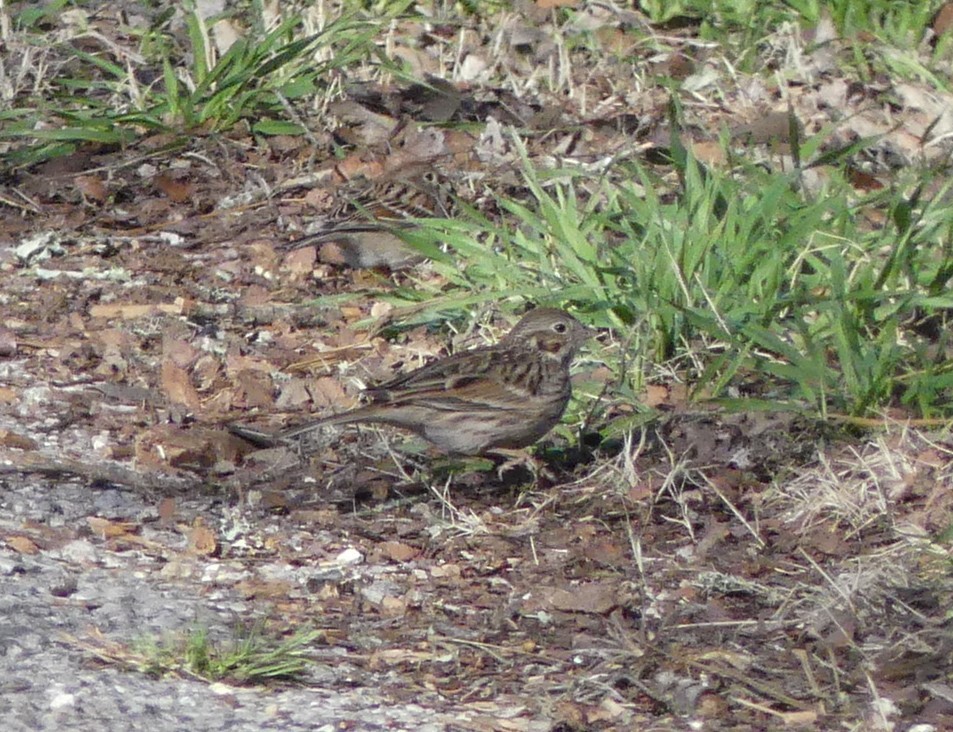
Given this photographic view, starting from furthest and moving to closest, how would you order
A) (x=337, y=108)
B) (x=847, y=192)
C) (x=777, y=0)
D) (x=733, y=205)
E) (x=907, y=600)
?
(x=777, y=0) < (x=337, y=108) < (x=847, y=192) < (x=733, y=205) < (x=907, y=600)

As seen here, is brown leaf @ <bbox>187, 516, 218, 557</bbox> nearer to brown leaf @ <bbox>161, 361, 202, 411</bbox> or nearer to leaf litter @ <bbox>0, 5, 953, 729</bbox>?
leaf litter @ <bbox>0, 5, 953, 729</bbox>

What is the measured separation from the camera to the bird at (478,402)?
564 centimetres

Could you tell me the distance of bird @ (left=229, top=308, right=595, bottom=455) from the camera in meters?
5.64

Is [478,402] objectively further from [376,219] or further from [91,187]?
[91,187]

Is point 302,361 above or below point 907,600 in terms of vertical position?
below

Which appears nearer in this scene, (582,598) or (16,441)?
(582,598)

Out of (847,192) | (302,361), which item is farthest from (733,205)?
(302,361)

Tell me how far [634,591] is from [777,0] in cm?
527

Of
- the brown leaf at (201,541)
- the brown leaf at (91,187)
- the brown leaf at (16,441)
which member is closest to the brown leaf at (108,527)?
the brown leaf at (201,541)

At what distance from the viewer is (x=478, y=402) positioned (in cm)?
568

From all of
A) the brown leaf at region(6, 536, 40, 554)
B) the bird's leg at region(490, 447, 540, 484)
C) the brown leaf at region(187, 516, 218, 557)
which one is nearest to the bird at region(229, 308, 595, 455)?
the bird's leg at region(490, 447, 540, 484)

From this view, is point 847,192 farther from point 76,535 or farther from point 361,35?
point 76,535

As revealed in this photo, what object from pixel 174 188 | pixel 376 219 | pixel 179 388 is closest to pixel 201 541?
pixel 179 388

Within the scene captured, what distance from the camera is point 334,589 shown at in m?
4.71
